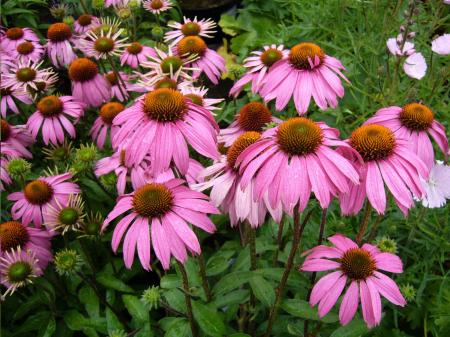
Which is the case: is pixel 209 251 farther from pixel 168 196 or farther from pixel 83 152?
pixel 168 196

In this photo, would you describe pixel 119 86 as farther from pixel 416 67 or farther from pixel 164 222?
pixel 416 67

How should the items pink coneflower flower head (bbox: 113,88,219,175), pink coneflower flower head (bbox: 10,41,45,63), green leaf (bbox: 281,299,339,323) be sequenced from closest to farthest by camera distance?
1. pink coneflower flower head (bbox: 113,88,219,175)
2. green leaf (bbox: 281,299,339,323)
3. pink coneflower flower head (bbox: 10,41,45,63)

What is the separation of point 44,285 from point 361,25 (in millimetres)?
1683

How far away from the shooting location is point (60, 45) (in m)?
2.06

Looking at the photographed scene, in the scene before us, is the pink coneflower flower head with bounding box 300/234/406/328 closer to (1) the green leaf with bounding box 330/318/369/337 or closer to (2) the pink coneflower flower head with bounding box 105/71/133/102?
(1) the green leaf with bounding box 330/318/369/337

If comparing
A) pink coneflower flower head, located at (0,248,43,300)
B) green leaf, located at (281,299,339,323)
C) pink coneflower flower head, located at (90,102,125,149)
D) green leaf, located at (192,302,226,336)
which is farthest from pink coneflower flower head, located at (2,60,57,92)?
green leaf, located at (281,299,339,323)

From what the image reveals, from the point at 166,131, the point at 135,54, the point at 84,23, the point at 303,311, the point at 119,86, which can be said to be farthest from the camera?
the point at 84,23

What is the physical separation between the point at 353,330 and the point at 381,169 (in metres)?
0.43

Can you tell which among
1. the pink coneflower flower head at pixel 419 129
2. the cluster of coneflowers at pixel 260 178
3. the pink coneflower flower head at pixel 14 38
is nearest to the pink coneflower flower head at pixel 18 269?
the cluster of coneflowers at pixel 260 178

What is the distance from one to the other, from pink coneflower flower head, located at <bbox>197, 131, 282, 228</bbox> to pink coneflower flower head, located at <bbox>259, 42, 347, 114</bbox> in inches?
10.3

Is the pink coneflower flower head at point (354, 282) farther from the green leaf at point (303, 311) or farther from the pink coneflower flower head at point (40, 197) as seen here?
the pink coneflower flower head at point (40, 197)

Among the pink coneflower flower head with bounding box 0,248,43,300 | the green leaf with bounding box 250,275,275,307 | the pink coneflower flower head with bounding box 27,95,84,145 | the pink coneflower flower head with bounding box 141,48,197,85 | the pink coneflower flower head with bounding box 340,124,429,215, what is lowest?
the pink coneflower flower head with bounding box 0,248,43,300

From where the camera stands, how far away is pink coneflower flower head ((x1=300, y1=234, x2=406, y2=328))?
33.8 inches

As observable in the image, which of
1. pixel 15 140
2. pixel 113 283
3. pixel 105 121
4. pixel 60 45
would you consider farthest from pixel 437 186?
pixel 60 45
